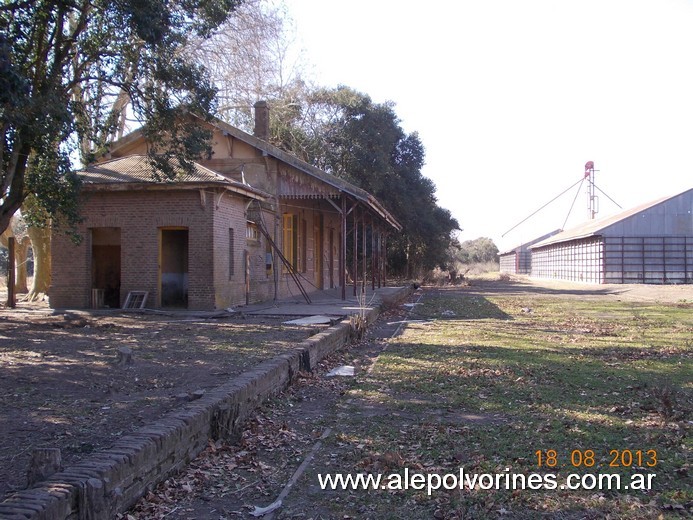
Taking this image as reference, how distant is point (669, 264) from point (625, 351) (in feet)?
99.8

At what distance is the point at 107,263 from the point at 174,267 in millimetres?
2296

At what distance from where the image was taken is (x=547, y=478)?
4.81 meters

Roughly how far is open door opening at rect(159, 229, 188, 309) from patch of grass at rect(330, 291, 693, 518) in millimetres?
7967

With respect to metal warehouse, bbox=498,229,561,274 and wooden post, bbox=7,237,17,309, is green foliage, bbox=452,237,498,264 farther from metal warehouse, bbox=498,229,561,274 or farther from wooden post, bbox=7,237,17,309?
wooden post, bbox=7,237,17,309

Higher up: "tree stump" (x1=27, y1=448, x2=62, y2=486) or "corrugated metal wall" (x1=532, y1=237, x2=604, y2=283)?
"corrugated metal wall" (x1=532, y1=237, x2=604, y2=283)

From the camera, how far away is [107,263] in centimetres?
1914

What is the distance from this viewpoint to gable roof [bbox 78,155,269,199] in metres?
16.0

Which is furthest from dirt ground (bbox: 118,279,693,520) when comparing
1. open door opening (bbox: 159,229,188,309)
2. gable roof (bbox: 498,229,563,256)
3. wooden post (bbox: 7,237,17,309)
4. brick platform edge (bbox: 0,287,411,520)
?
gable roof (bbox: 498,229,563,256)

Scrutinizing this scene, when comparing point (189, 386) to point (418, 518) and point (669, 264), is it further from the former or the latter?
point (669, 264)

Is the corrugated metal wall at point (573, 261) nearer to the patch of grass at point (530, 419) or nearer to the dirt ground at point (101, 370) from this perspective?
the patch of grass at point (530, 419)

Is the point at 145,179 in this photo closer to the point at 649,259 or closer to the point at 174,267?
the point at 174,267

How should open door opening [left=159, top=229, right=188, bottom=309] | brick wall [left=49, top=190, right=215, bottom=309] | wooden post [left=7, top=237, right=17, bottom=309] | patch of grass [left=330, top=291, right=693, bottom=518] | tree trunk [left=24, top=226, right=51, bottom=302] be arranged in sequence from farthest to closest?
1. tree trunk [left=24, top=226, right=51, bottom=302]
2. open door opening [left=159, top=229, right=188, bottom=309]
3. wooden post [left=7, top=237, right=17, bottom=309]
4. brick wall [left=49, top=190, right=215, bottom=309]
5. patch of grass [left=330, top=291, right=693, bottom=518]

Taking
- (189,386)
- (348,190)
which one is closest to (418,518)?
(189,386)

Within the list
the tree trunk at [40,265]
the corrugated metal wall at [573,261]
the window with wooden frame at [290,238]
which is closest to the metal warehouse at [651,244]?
the corrugated metal wall at [573,261]
